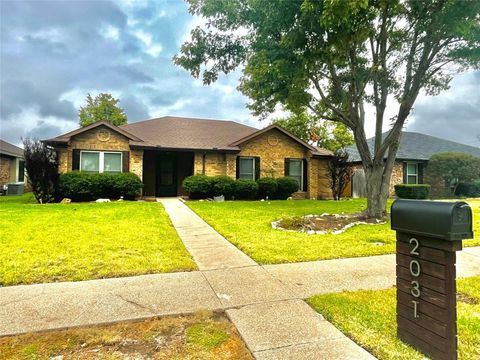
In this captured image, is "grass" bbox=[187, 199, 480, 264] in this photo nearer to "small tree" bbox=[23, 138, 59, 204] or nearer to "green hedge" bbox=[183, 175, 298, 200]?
"green hedge" bbox=[183, 175, 298, 200]

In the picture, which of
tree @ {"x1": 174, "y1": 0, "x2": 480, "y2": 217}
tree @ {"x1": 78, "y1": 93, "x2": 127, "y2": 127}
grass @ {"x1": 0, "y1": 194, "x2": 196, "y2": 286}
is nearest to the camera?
grass @ {"x1": 0, "y1": 194, "x2": 196, "y2": 286}

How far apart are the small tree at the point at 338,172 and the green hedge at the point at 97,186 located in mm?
11268

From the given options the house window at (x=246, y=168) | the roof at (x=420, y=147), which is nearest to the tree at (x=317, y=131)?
the roof at (x=420, y=147)

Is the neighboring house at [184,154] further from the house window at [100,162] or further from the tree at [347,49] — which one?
the tree at [347,49]

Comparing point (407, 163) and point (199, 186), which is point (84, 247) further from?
point (407, 163)

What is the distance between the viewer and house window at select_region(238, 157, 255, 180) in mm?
17859

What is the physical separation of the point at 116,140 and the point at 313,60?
11539mm

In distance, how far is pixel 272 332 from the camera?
3.01 m

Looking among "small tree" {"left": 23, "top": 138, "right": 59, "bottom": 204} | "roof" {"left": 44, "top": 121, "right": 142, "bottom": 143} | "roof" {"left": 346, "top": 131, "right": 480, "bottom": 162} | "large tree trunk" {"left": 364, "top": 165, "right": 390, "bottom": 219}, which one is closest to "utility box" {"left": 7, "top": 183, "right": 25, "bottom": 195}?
"roof" {"left": 44, "top": 121, "right": 142, "bottom": 143}

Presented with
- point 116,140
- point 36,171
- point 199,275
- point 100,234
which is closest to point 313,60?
point 199,275

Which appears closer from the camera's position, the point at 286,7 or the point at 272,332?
the point at 272,332

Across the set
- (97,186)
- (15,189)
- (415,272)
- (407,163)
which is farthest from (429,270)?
(15,189)

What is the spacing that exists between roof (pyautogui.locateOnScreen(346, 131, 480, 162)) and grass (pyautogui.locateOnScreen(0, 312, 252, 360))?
22480 mm

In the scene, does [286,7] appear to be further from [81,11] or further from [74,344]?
[74,344]
